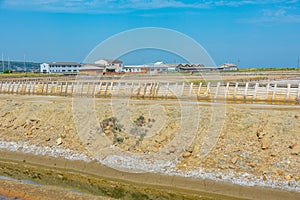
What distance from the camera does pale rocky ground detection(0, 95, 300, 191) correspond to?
57.5ft

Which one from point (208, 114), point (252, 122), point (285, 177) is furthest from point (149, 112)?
point (285, 177)

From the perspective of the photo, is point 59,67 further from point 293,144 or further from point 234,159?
point 293,144

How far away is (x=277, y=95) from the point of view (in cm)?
2869

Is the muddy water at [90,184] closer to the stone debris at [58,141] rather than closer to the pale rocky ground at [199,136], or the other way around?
the pale rocky ground at [199,136]

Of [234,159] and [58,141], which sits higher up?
[58,141]

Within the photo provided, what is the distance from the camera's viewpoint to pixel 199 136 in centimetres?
2078

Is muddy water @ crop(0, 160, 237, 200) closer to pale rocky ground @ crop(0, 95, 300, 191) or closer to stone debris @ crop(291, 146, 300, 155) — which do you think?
pale rocky ground @ crop(0, 95, 300, 191)

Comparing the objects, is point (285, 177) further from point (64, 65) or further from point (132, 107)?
point (64, 65)

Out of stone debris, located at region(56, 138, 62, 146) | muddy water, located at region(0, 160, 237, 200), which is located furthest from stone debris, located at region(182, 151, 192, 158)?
stone debris, located at region(56, 138, 62, 146)

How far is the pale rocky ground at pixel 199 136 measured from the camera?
1753cm

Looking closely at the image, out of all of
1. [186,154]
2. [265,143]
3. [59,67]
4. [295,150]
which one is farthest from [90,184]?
[59,67]

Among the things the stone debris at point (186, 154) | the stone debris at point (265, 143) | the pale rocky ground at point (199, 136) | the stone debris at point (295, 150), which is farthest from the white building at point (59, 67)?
the stone debris at point (295, 150)

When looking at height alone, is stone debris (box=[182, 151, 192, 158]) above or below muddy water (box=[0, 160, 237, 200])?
above

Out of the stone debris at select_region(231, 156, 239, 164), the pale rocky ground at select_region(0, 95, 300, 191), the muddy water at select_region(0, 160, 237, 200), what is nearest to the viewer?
the muddy water at select_region(0, 160, 237, 200)
